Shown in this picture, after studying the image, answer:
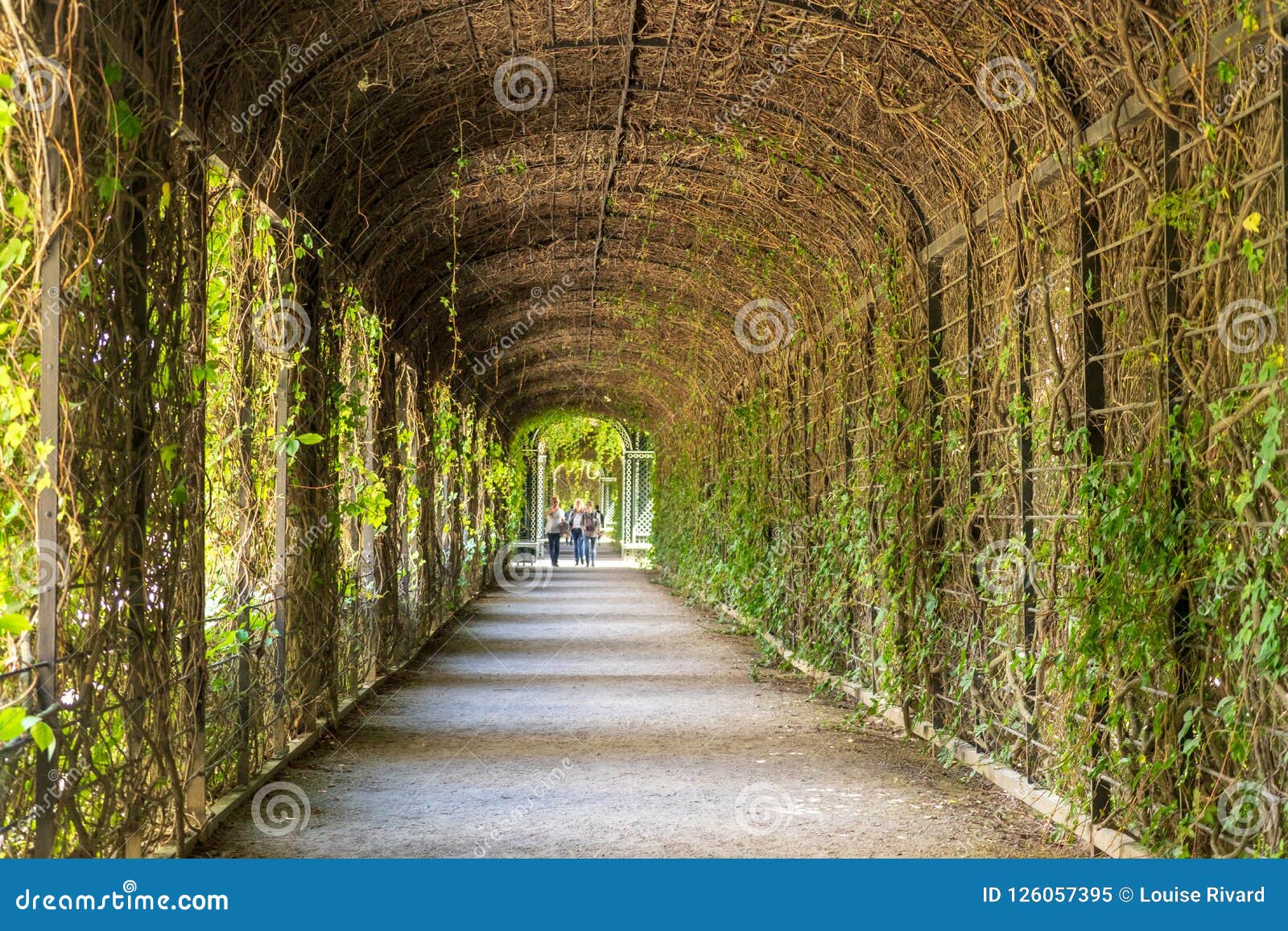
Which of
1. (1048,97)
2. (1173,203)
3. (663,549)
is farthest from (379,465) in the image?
(663,549)

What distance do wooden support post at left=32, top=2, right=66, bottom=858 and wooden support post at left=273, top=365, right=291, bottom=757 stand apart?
2.61 m

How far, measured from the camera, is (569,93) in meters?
6.52

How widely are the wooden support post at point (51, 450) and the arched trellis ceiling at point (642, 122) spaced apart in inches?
44.6

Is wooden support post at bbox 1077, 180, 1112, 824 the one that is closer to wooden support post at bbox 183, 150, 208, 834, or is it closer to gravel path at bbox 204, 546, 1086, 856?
gravel path at bbox 204, 546, 1086, 856

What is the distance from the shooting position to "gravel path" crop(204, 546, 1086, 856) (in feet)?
14.9

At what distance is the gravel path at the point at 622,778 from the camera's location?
14.9 ft

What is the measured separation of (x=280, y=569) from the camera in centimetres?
593

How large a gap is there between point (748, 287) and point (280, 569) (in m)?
5.25

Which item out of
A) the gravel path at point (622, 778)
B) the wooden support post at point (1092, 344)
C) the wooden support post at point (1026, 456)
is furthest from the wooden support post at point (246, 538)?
the wooden support post at point (1092, 344)

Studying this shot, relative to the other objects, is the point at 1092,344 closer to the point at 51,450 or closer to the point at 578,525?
the point at 51,450

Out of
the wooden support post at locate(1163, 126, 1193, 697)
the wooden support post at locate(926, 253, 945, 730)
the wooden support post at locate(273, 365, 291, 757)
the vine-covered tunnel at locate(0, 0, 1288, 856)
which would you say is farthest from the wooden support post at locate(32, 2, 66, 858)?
the wooden support post at locate(926, 253, 945, 730)

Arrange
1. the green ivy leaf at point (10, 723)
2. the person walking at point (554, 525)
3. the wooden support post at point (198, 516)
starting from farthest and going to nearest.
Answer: the person walking at point (554, 525), the wooden support post at point (198, 516), the green ivy leaf at point (10, 723)

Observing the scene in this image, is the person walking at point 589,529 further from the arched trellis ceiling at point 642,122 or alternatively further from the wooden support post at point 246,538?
the wooden support post at point 246,538

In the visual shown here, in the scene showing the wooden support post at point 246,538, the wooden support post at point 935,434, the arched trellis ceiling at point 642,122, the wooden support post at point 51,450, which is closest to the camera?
the wooden support post at point 51,450
